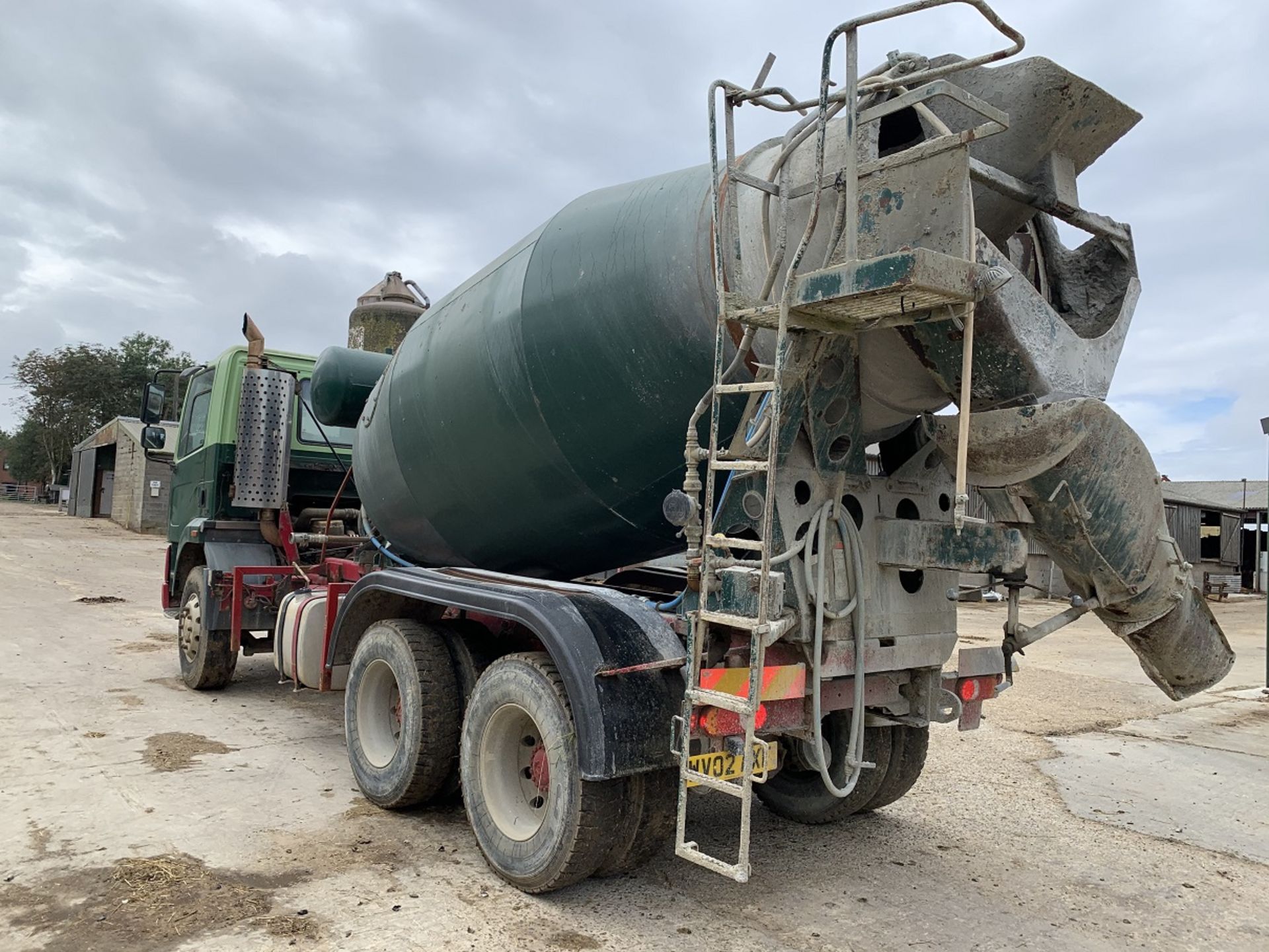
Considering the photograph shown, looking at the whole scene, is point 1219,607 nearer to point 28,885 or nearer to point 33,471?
point 28,885

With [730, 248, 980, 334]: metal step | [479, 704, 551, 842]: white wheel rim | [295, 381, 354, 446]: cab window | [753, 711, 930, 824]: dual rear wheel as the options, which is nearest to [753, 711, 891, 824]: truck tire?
[753, 711, 930, 824]: dual rear wheel

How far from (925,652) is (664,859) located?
4.77 feet

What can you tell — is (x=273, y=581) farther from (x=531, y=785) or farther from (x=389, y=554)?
(x=531, y=785)

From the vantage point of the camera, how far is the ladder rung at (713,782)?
3074mm

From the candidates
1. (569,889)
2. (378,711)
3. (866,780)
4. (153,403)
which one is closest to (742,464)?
(569,889)

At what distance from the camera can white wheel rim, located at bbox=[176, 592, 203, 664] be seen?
7.50 m

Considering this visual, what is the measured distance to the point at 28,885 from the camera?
12.0 feet

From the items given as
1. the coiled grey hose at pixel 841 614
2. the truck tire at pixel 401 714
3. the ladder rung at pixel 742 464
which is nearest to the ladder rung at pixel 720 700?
the coiled grey hose at pixel 841 614

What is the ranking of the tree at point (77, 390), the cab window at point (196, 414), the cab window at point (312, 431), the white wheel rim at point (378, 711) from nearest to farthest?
the white wheel rim at point (378, 711) → the cab window at point (312, 431) → the cab window at point (196, 414) → the tree at point (77, 390)

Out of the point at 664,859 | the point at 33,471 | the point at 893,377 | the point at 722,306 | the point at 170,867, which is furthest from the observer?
the point at 33,471

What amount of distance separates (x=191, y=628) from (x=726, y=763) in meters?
5.84

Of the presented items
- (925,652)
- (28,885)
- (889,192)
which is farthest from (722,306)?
(28,885)

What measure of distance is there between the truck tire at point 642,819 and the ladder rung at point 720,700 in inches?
17.4

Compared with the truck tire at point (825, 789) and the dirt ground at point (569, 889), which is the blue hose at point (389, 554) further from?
the truck tire at point (825, 789)
